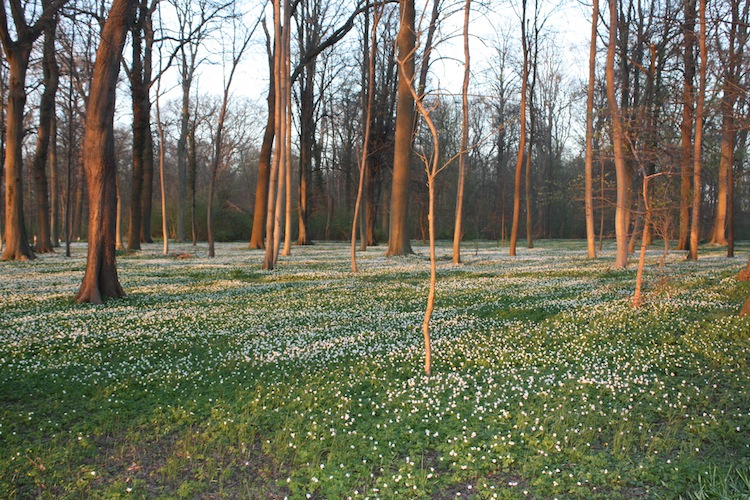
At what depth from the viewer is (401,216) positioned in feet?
82.0

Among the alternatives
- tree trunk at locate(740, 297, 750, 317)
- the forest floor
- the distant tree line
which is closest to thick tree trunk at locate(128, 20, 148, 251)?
the distant tree line

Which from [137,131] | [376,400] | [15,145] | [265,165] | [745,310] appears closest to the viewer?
[376,400]

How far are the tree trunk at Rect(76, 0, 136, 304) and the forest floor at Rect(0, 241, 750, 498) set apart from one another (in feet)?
4.00

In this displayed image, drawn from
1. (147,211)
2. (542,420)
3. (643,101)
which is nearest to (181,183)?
(147,211)

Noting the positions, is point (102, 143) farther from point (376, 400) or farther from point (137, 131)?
point (137, 131)

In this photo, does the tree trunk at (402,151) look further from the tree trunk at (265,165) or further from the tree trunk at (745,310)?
the tree trunk at (745,310)

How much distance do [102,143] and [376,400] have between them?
31.0ft

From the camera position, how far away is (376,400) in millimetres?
5742

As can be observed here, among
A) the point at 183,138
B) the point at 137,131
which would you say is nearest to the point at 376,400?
the point at 137,131

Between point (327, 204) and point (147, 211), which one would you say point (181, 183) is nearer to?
point (147, 211)

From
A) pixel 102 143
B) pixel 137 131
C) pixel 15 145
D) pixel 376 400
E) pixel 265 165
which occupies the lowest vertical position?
pixel 376 400

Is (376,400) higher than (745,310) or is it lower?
lower

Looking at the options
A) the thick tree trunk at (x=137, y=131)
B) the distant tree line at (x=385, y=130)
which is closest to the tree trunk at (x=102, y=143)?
the distant tree line at (x=385, y=130)

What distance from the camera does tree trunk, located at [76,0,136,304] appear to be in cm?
1148
